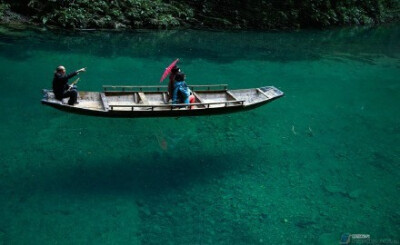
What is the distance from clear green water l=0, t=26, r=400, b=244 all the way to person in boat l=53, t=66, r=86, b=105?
2108mm

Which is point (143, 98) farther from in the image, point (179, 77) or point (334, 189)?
point (334, 189)

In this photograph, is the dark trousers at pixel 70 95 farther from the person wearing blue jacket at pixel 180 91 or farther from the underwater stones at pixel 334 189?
the underwater stones at pixel 334 189

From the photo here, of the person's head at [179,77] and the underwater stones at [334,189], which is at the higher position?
the person's head at [179,77]

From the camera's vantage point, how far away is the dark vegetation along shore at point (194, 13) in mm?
22906

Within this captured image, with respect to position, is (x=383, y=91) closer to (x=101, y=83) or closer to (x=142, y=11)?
(x=101, y=83)

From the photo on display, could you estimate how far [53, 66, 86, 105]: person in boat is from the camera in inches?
362

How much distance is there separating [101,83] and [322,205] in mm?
10487

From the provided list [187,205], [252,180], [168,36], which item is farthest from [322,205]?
[168,36]

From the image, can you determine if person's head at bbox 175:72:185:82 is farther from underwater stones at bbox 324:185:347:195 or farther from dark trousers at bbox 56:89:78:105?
underwater stones at bbox 324:185:347:195

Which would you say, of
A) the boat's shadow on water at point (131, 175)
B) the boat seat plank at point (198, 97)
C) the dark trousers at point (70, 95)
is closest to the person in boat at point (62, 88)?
the dark trousers at point (70, 95)

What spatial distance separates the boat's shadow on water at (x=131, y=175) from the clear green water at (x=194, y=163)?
45 millimetres

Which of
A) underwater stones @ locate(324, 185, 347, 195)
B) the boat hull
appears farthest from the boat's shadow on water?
underwater stones @ locate(324, 185, 347, 195)

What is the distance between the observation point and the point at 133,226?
8.60m

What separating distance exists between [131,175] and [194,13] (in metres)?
21.2
